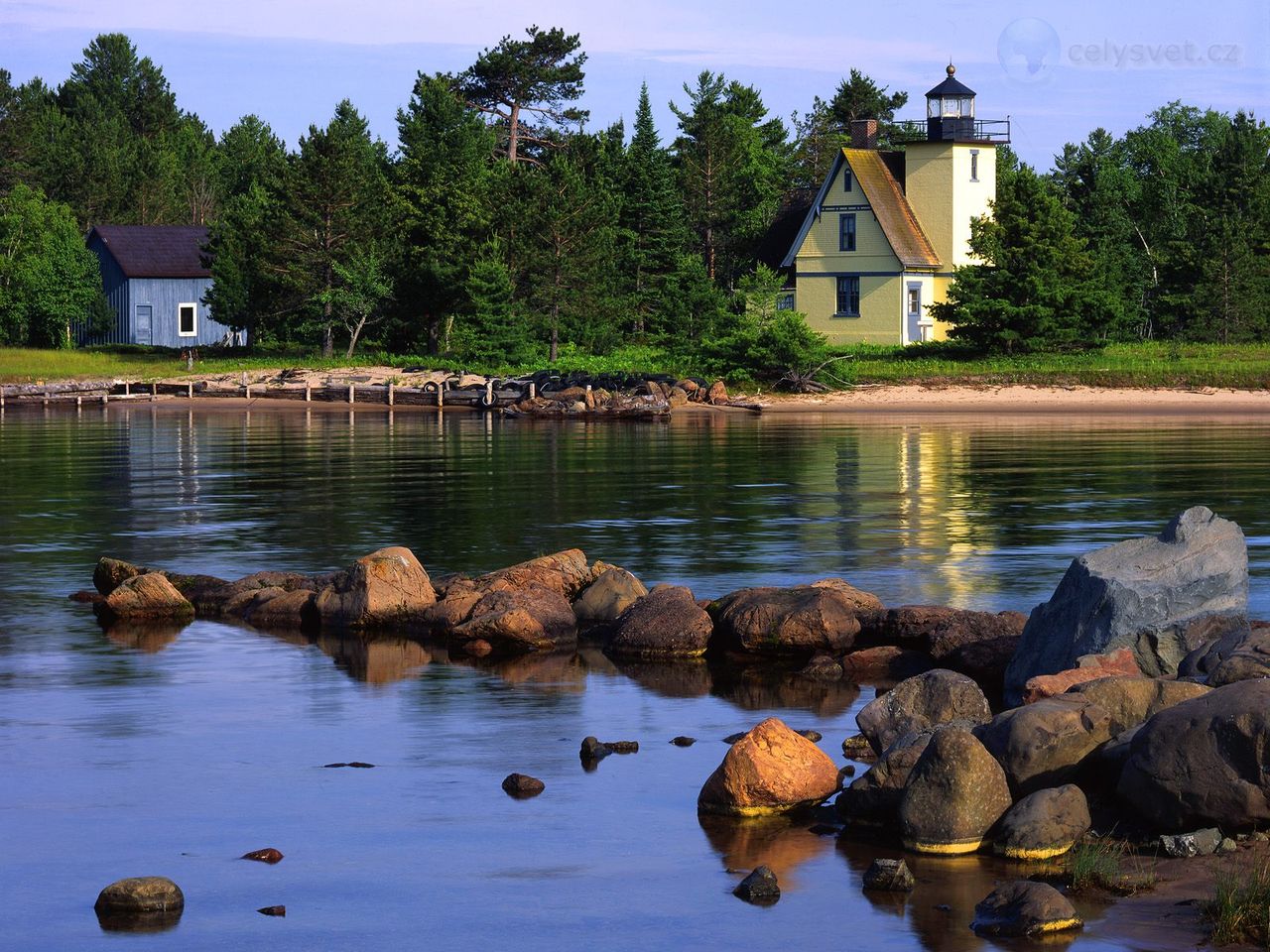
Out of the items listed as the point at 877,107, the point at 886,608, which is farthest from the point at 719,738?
the point at 877,107

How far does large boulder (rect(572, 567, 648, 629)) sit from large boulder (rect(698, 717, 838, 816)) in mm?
7074

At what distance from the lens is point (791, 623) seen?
58.1 feet

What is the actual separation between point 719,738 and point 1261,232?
64.2m

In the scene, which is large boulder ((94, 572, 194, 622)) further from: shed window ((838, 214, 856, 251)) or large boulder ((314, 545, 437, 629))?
shed window ((838, 214, 856, 251))

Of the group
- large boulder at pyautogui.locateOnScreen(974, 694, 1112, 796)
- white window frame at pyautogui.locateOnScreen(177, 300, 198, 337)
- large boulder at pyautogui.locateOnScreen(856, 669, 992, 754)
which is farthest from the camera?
white window frame at pyautogui.locateOnScreen(177, 300, 198, 337)

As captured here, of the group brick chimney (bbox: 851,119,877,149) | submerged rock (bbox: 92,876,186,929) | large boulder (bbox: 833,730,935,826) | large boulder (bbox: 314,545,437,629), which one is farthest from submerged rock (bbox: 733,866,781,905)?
brick chimney (bbox: 851,119,877,149)

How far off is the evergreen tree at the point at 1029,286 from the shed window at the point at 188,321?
38.5 m

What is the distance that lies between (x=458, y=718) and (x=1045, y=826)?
6.04 m

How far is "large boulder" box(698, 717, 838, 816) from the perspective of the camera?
39.7ft

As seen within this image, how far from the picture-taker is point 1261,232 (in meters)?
72.2

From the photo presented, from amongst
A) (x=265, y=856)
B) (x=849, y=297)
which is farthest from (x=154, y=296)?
(x=265, y=856)

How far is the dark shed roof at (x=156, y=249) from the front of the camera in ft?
280

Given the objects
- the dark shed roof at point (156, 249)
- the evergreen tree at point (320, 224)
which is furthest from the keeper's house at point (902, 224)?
the dark shed roof at point (156, 249)

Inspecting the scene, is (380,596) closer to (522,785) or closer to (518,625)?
(518,625)
